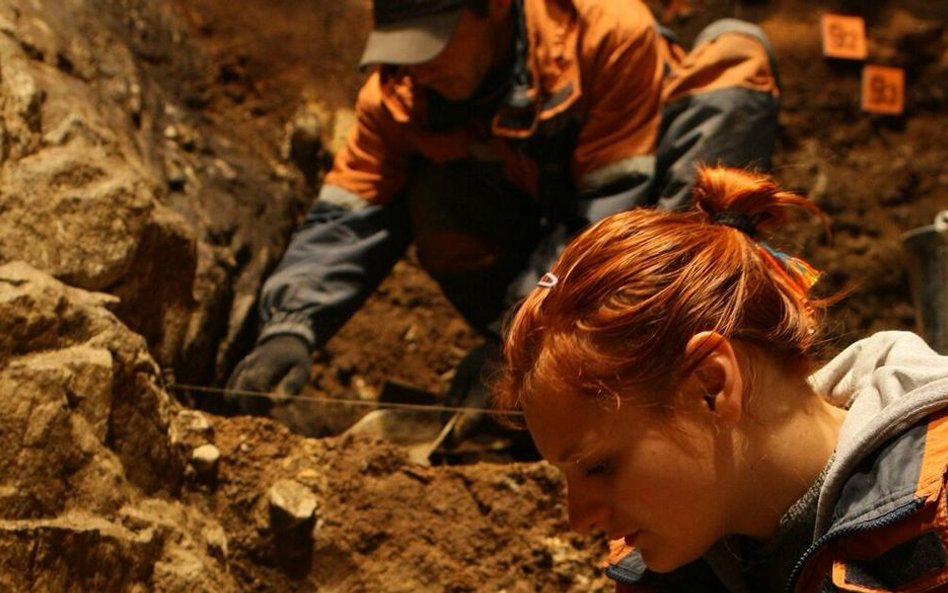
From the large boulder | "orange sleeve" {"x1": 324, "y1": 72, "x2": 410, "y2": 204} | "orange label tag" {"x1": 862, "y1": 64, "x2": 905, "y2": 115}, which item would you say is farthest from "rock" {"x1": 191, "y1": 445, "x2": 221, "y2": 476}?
"orange label tag" {"x1": 862, "y1": 64, "x2": 905, "y2": 115}

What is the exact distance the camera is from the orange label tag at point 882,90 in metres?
3.04

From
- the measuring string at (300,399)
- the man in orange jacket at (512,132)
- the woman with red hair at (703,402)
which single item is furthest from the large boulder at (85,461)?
the woman with red hair at (703,402)

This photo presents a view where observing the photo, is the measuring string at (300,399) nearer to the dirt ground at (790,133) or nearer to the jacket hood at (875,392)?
the dirt ground at (790,133)

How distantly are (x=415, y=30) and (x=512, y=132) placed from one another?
0.80 ft

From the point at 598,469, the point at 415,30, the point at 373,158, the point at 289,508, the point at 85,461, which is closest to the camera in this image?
the point at 598,469

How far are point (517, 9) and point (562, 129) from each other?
9.3 inches

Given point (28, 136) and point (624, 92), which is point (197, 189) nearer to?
point (28, 136)

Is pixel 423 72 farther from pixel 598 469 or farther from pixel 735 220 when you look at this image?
pixel 598 469

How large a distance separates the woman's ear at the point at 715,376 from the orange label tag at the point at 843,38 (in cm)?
230

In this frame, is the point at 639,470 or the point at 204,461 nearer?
the point at 639,470

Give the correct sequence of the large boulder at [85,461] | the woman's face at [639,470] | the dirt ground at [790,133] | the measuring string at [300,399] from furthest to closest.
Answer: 1. the dirt ground at [790,133]
2. the measuring string at [300,399]
3. the large boulder at [85,461]
4. the woman's face at [639,470]

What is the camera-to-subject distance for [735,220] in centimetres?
113

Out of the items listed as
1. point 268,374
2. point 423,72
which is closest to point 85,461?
point 268,374

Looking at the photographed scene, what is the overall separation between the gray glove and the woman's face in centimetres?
94
